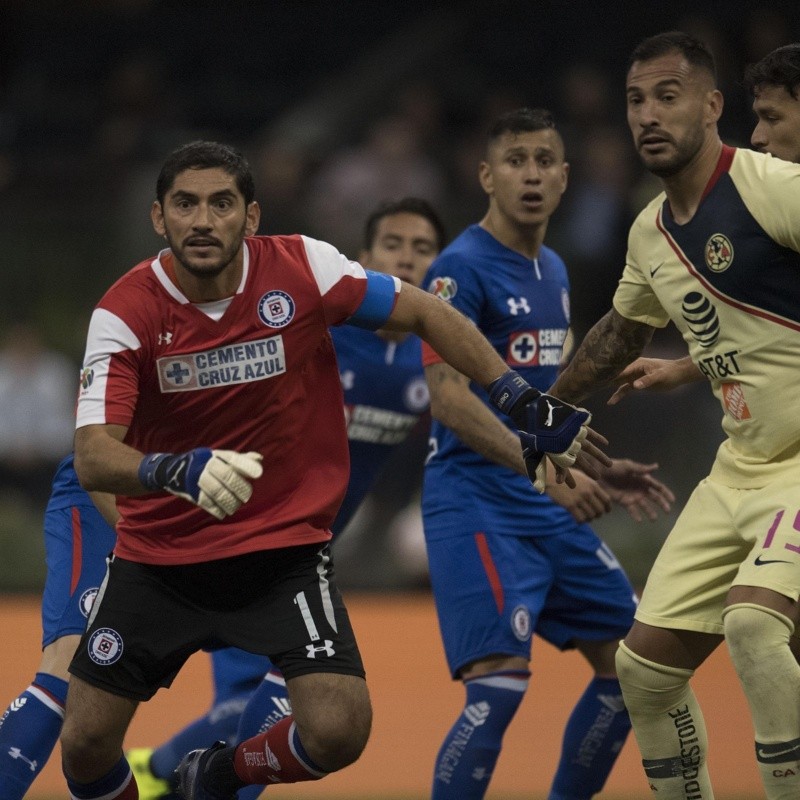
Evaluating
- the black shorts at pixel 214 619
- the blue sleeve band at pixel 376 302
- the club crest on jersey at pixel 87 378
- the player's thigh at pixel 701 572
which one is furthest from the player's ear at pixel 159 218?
the player's thigh at pixel 701 572

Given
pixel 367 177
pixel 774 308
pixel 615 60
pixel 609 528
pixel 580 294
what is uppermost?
pixel 615 60

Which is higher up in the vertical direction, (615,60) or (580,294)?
(615,60)

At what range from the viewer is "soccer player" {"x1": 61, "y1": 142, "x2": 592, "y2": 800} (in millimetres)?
4969

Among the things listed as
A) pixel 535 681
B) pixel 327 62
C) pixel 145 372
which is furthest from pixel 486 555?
pixel 327 62

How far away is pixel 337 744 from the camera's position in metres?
4.91

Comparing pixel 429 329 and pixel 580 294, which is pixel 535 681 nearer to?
pixel 580 294

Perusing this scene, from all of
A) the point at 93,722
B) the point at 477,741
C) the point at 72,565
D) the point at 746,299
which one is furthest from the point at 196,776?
the point at 746,299

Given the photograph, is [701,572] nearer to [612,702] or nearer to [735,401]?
[735,401]

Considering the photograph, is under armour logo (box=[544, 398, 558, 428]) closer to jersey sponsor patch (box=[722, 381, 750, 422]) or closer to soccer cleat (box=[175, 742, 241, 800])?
jersey sponsor patch (box=[722, 381, 750, 422])

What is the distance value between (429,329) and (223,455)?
3.24 feet

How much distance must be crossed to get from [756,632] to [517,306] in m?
2.07

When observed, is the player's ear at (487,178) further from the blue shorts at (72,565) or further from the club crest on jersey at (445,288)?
the blue shorts at (72,565)

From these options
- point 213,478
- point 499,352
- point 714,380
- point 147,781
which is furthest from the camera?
point 147,781

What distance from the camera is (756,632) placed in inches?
178
